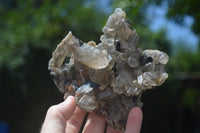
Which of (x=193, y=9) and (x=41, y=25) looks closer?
(x=193, y=9)

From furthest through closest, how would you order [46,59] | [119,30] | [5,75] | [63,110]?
[46,59]
[5,75]
[119,30]
[63,110]

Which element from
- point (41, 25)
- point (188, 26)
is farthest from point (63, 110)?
point (41, 25)

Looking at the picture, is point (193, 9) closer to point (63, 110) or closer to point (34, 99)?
point (63, 110)

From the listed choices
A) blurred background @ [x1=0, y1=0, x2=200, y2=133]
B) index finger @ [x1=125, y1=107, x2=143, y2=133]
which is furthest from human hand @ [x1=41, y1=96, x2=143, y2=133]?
blurred background @ [x1=0, y1=0, x2=200, y2=133]

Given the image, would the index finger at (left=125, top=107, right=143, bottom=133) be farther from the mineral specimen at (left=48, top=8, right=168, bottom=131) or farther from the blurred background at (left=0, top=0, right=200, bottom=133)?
the blurred background at (left=0, top=0, right=200, bottom=133)

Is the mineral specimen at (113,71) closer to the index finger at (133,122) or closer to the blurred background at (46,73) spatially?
the index finger at (133,122)

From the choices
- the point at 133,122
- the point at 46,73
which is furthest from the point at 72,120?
the point at 46,73

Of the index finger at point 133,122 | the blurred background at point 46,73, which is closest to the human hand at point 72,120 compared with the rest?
the index finger at point 133,122
